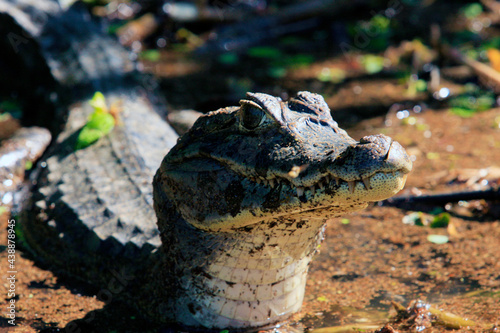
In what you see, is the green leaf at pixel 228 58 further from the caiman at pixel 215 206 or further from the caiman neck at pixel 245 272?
the caiman neck at pixel 245 272

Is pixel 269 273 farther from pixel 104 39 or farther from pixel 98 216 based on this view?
pixel 104 39

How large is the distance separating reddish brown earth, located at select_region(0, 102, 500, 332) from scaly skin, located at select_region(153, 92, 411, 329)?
0.37 m

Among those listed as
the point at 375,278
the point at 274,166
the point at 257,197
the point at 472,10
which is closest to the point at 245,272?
the point at 257,197

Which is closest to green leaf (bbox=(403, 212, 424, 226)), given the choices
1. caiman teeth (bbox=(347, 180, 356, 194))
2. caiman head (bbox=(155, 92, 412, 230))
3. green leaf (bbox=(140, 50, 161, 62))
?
caiman head (bbox=(155, 92, 412, 230))

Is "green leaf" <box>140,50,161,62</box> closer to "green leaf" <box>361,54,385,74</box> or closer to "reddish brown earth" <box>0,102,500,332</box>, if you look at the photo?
"green leaf" <box>361,54,385,74</box>

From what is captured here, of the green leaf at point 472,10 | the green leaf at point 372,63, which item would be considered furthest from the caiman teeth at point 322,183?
the green leaf at point 472,10

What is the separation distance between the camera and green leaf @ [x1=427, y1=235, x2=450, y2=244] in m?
3.87

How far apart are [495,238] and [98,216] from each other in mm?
2724

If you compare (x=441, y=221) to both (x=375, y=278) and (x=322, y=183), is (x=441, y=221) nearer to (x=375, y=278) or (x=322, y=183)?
(x=375, y=278)

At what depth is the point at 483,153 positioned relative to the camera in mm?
Answer: 5008

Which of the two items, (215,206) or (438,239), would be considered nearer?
(215,206)

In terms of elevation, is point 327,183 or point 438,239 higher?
point 327,183

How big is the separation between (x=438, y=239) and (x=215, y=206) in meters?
2.01

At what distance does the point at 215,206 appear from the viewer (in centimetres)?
260
